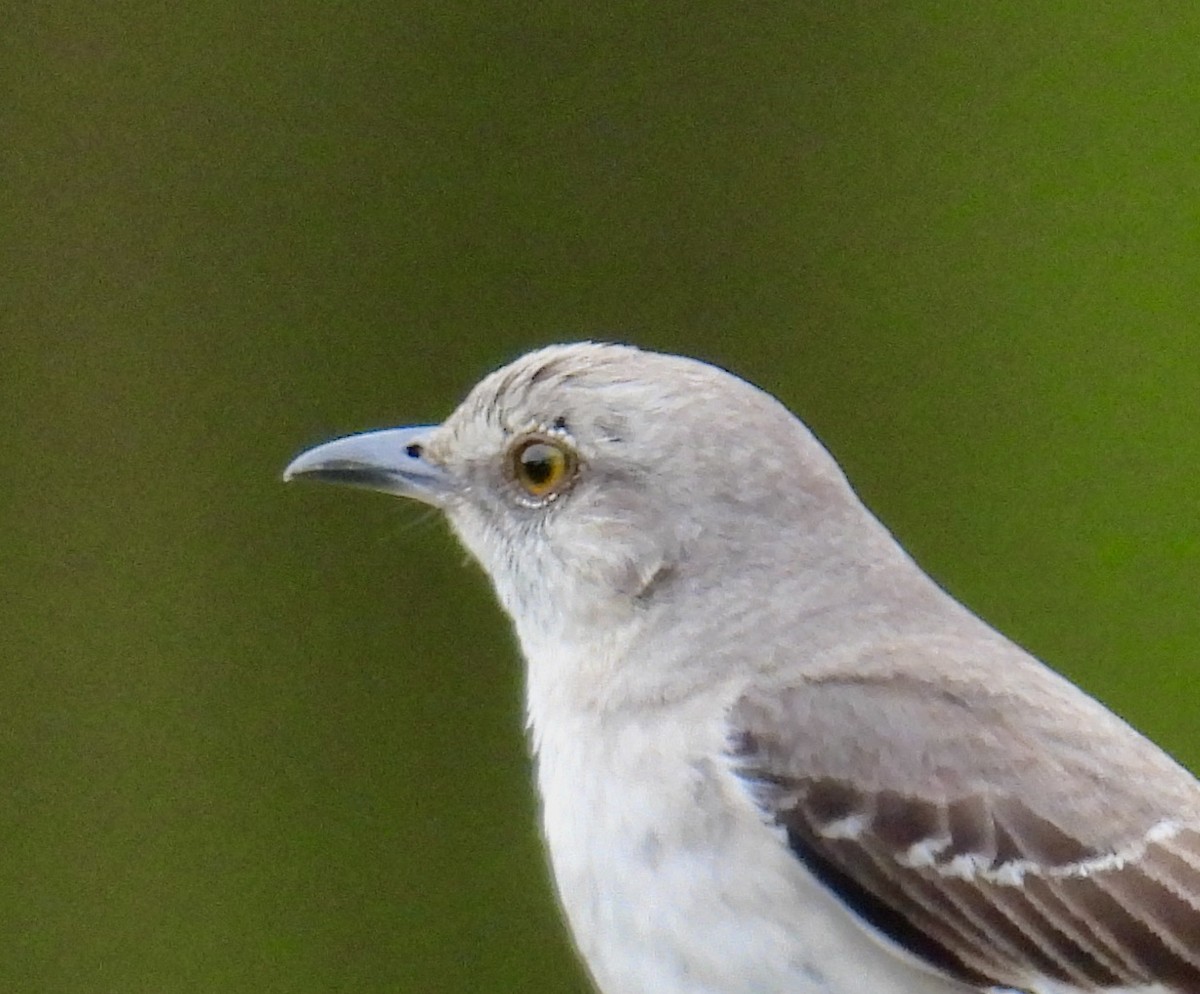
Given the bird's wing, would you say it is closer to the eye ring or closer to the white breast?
the white breast

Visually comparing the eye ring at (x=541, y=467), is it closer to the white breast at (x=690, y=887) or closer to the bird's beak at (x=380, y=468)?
the bird's beak at (x=380, y=468)

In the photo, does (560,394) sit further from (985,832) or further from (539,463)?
(985,832)

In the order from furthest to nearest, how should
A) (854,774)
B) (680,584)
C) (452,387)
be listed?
1. (452,387)
2. (680,584)
3. (854,774)

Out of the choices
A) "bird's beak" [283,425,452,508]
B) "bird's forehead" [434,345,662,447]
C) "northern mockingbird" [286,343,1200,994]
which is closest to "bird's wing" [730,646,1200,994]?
"northern mockingbird" [286,343,1200,994]

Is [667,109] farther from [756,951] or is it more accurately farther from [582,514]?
[756,951]

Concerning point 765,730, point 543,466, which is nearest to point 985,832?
point 765,730

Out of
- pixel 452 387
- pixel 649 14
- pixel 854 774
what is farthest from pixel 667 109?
pixel 854 774
